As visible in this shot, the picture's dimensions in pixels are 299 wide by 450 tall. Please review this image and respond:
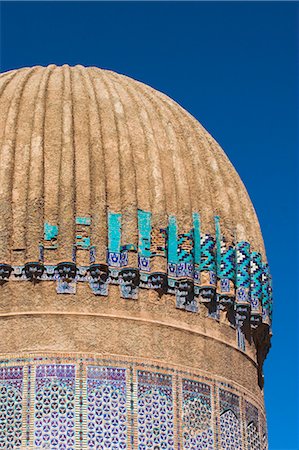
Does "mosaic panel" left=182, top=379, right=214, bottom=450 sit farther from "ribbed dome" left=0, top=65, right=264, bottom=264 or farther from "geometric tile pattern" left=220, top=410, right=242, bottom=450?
"ribbed dome" left=0, top=65, right=264, bottom=264

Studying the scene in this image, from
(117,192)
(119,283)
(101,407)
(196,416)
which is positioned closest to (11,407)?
(101,407)

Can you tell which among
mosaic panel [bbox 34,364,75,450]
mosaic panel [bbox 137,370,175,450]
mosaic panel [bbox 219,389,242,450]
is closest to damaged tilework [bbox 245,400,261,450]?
mosaic panel [bbox 219,389,242,450]

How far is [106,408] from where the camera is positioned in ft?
38.4

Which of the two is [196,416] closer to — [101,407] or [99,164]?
[101,407]

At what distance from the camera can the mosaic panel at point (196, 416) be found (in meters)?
12.0

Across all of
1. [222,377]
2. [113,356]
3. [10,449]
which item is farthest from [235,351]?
[10,449]

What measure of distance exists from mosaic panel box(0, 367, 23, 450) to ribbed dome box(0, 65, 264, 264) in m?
1.13

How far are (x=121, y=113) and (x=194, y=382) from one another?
2.94 metres

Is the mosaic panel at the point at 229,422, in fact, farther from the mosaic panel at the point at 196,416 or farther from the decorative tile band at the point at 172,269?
the decorative tile band at the point at 172,269

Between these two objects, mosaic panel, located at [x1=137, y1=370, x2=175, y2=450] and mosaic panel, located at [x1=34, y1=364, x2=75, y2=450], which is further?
mosaic panel, located at [x1=137, y1=370, x2=175, y2=450]

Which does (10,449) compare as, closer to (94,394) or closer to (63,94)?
(94,394)

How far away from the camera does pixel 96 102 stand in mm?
13273

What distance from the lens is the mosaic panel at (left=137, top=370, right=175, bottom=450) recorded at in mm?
11734

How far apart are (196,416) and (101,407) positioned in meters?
1.00
